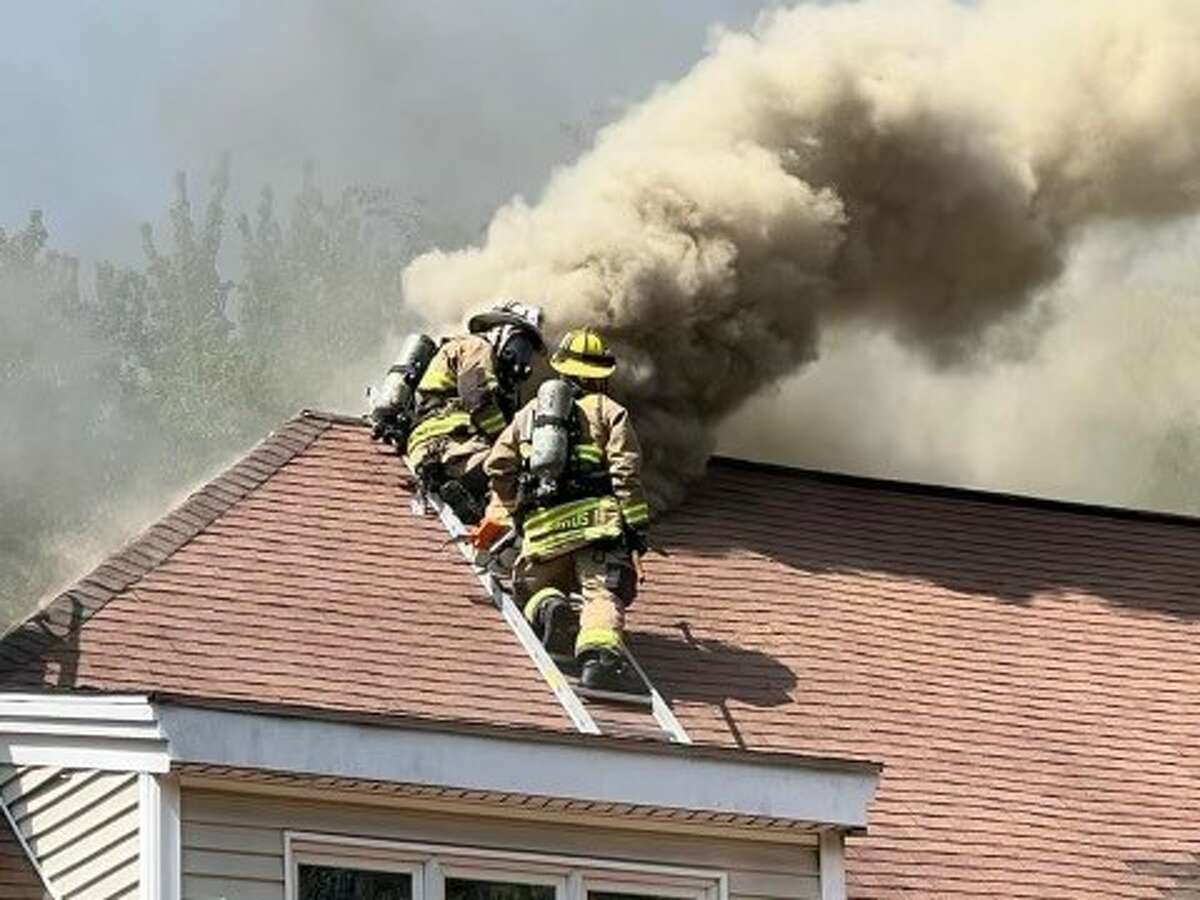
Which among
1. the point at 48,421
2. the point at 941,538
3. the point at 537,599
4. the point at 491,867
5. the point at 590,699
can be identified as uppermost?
the point at 48,421

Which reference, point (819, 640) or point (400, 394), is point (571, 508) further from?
point (400, 394)

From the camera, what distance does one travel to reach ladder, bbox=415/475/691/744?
50.8 feet

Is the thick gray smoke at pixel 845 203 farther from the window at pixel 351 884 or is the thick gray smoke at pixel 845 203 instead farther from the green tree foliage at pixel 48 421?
the green tree foliage at pixel 48 421

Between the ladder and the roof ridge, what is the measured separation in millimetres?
1346

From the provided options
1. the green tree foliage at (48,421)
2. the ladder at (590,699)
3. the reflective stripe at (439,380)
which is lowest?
the ladder at (590,699)

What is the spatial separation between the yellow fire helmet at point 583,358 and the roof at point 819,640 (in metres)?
1.03

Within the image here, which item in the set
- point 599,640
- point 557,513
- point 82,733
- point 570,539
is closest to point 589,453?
point 557,513

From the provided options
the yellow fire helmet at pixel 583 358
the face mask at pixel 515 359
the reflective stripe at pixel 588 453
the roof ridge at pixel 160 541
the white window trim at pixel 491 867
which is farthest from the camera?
the face mask at pixel 515 359

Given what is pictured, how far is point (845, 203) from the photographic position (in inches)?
806

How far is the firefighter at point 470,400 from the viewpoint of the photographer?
17.6 metres

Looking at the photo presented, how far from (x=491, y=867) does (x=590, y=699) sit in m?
1.81

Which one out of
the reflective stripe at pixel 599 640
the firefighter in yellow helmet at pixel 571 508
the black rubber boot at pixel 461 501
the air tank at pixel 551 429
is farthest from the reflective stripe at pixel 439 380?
the reflective stripe at pixel 599 640

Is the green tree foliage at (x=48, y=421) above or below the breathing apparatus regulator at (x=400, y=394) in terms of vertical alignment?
above

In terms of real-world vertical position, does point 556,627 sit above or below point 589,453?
below
